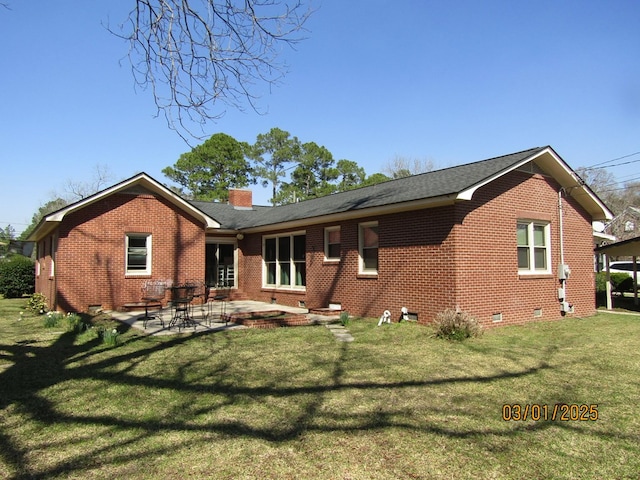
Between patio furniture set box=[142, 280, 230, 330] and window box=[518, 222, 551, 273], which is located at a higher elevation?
window box=[518, 222, 551, 273]

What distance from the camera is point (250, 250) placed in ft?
59.2

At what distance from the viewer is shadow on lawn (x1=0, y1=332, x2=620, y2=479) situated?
4012 mm

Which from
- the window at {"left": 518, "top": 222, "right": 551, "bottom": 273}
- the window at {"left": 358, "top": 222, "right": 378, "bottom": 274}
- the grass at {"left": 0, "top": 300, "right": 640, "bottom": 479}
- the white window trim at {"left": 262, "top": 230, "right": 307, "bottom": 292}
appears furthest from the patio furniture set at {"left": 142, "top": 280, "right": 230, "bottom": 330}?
the window at {"left": 518, "top": 222, "right": 551, "bottom": 273}

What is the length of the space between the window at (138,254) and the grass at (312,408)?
594 cm

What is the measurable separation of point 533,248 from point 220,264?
450 inches

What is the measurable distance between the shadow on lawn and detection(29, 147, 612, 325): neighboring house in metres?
3.64

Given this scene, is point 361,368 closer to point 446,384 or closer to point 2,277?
point 446,384

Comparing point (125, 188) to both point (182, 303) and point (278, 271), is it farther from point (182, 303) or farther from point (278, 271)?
point (278, 271)

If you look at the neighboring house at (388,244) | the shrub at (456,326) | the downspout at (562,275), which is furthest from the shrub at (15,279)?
the downspout at (562,275)

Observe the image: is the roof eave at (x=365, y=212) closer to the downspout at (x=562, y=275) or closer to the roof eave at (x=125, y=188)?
the roof eave at (x=125, y=188)

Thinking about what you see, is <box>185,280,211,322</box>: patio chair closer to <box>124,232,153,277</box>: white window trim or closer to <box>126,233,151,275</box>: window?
<box>124,232,153,277</box>: white window trim

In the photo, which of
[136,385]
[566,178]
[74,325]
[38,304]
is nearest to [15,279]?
[38,304]

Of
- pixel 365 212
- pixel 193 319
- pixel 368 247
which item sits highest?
pixel 365 212

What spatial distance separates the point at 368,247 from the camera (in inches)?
495
